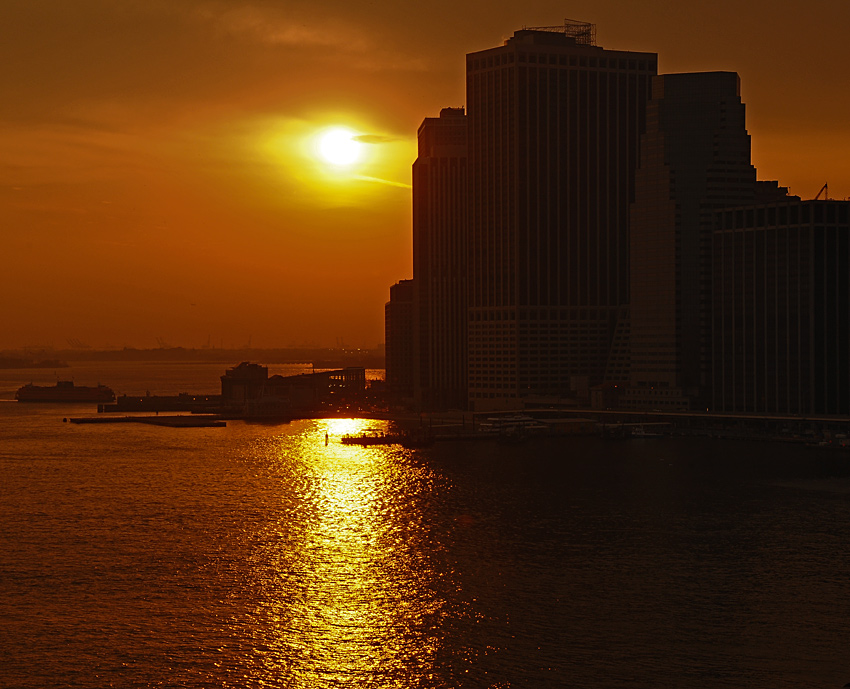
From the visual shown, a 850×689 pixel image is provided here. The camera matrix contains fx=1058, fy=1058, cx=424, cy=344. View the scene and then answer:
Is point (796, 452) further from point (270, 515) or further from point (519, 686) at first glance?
point (519, 686)

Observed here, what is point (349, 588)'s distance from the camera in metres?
79.0

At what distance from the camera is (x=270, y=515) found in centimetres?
11294

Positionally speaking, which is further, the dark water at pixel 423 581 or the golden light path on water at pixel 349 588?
the golden light path on water at pixel 349 588

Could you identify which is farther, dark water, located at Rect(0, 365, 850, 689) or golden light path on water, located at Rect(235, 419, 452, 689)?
golden light path on water, located at Rect(235, 419, 452, 689)

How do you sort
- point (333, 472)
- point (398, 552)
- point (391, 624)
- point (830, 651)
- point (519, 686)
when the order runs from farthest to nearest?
point (333, 472)
point (398, 552)
point (391, 624)
point (830, 651)
point (519, 686)

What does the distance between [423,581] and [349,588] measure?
19.0ft

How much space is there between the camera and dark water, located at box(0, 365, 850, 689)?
62.2 metres

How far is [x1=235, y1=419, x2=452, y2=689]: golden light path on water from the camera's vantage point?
6238cm

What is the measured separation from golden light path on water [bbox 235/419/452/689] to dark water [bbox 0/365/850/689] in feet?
0.80

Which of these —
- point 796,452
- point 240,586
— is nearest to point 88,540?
point 240,586

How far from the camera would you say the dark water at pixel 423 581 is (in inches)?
2447

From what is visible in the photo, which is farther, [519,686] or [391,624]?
[391,624]

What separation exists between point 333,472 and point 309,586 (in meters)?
73.5

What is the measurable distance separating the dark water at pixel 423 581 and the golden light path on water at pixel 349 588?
0.80 feet
